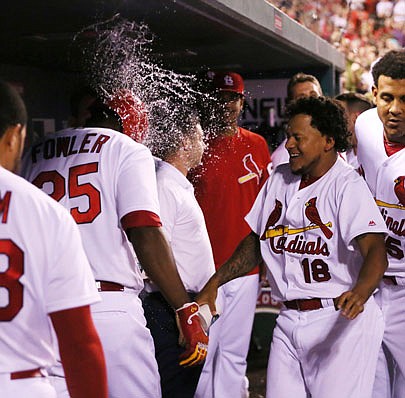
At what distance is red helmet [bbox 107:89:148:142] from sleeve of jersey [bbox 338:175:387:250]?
96 cm

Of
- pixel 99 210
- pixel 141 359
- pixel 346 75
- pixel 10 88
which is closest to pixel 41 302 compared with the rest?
pixel 10 88

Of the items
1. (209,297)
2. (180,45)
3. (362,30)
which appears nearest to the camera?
(209,297)

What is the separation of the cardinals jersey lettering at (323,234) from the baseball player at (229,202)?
1.44 m

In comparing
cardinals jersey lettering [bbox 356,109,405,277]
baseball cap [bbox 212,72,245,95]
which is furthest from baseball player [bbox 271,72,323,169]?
cardinals jersey lettering [bbox 356,109,405,277]

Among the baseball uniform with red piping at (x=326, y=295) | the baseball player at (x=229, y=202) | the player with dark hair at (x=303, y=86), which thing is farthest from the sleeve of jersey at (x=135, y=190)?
the player with dark hair at (x=303, y=86)

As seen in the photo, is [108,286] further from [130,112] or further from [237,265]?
[130,112]

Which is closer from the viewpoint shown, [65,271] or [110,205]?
[65,271]

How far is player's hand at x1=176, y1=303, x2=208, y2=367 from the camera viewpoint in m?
3.08

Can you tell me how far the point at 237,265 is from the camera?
3562 millimetres

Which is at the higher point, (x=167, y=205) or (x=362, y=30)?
(x=362, y=30)

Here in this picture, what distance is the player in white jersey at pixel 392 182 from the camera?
3.69 meters

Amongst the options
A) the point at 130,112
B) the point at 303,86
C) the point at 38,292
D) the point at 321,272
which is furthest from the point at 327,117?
the point at 303,86

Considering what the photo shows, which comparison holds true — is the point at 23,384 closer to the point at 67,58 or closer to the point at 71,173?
the point at 71,173

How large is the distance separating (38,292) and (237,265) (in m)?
1.75
